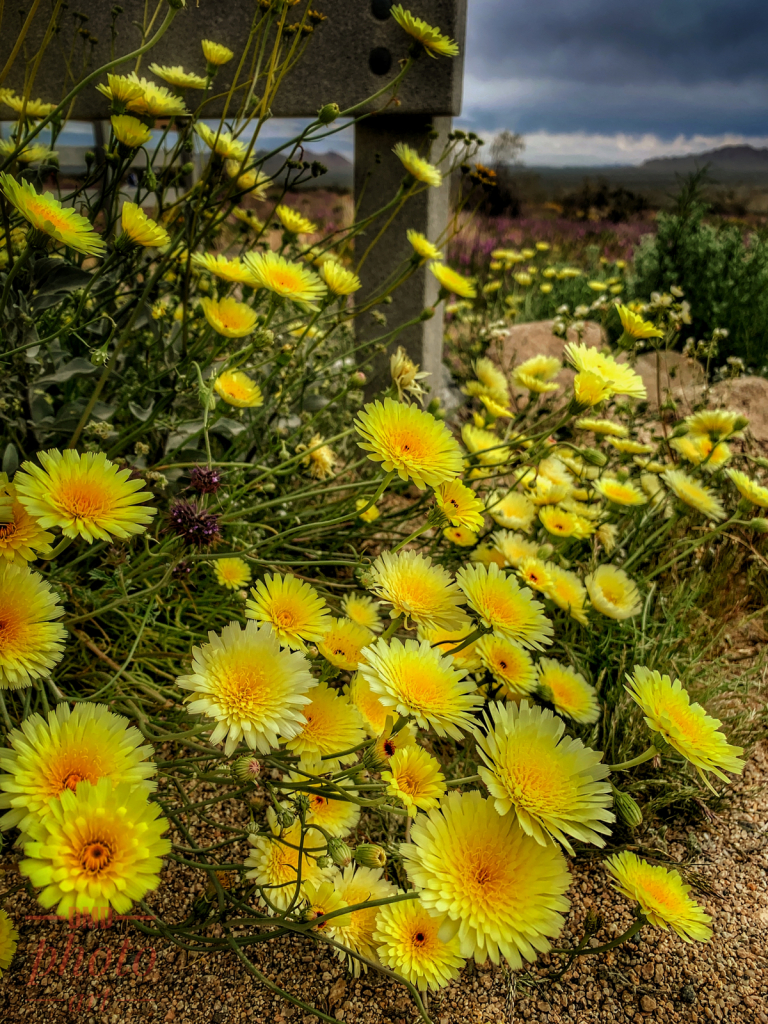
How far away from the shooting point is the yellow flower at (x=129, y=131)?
128 centimetres

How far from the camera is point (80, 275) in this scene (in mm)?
1434

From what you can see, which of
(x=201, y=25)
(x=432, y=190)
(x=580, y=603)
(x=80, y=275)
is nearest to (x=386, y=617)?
(x=580, y=603)

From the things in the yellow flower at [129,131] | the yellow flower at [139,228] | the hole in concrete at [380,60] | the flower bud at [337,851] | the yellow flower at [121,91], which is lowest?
the flower bud at [337,851]

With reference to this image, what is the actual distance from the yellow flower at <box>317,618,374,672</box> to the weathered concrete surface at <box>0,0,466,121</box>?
6.44ft

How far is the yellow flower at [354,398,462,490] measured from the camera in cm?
97

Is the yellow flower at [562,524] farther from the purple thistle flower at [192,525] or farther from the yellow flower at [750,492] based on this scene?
the purple thistle flower at [192,525]

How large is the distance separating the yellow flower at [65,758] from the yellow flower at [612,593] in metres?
1.00

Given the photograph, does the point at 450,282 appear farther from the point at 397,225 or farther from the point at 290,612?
the point at 290,612

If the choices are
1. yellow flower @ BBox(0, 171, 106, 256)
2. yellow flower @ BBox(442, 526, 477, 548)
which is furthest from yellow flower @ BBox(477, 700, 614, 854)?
yellow flower @ BBox(0, 171, 106, 256)

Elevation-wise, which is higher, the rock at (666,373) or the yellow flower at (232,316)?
the yellow flower at (232,316)

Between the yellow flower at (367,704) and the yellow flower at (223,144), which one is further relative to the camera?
the yellow flower at (223,144)

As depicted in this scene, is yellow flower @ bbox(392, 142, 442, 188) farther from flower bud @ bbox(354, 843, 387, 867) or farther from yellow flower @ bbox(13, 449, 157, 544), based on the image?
flower bud @ bbox(354, 843, 387, 867)

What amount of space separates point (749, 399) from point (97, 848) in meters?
3.50

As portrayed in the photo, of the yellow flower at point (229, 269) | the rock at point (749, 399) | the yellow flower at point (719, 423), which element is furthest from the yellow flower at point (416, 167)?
the rock at point (749, 399)
